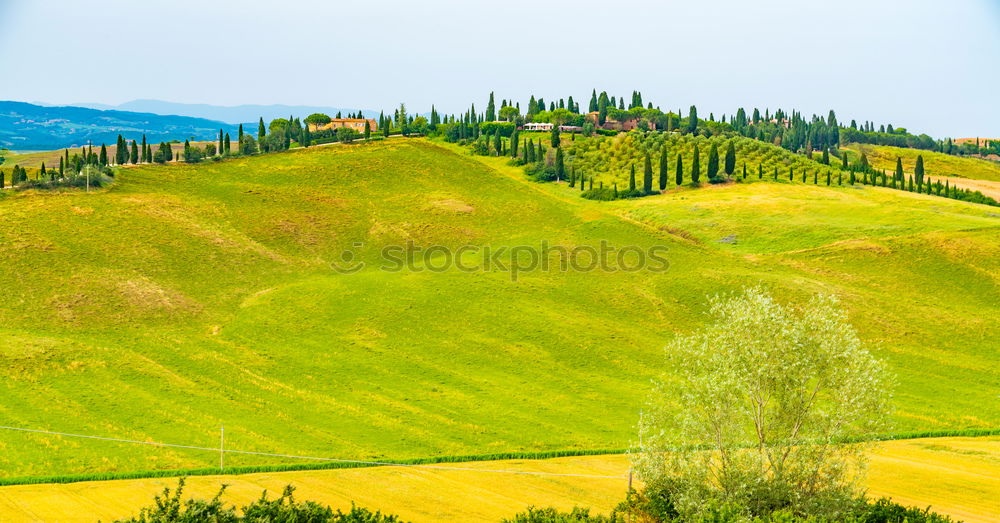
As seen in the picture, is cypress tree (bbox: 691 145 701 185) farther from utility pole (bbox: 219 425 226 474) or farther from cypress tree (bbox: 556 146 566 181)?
utility pole (bbox: 219 425 226 474)

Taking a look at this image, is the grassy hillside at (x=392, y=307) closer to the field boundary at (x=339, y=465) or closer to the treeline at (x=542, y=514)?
the field boundary at (x=339, y=465)

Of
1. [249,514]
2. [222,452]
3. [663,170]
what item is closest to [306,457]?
[222,452]

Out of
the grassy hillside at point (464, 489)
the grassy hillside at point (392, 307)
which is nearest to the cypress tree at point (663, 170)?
the grassy hillside at point (392, 307)

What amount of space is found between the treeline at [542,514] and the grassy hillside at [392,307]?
19658 mm

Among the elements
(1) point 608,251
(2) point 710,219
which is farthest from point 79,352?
(2) point 710,219

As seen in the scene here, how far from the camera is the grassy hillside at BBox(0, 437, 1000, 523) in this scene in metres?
43.1

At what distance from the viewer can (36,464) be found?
170ft

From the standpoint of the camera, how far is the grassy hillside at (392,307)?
207 feet

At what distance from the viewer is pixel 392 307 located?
92.3 metres

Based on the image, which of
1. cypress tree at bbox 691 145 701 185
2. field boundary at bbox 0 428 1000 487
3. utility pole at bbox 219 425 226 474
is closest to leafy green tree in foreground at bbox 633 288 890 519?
field boundary at bbox 0 428 1000 487

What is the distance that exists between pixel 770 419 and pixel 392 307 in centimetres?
5830

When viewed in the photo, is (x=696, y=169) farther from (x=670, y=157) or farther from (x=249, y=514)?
(x=249, y=514)

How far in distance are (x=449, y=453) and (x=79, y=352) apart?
3723 cm

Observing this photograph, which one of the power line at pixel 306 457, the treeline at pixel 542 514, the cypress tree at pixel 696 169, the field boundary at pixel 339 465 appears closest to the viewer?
Answer: the treeline at pixel 542 514
